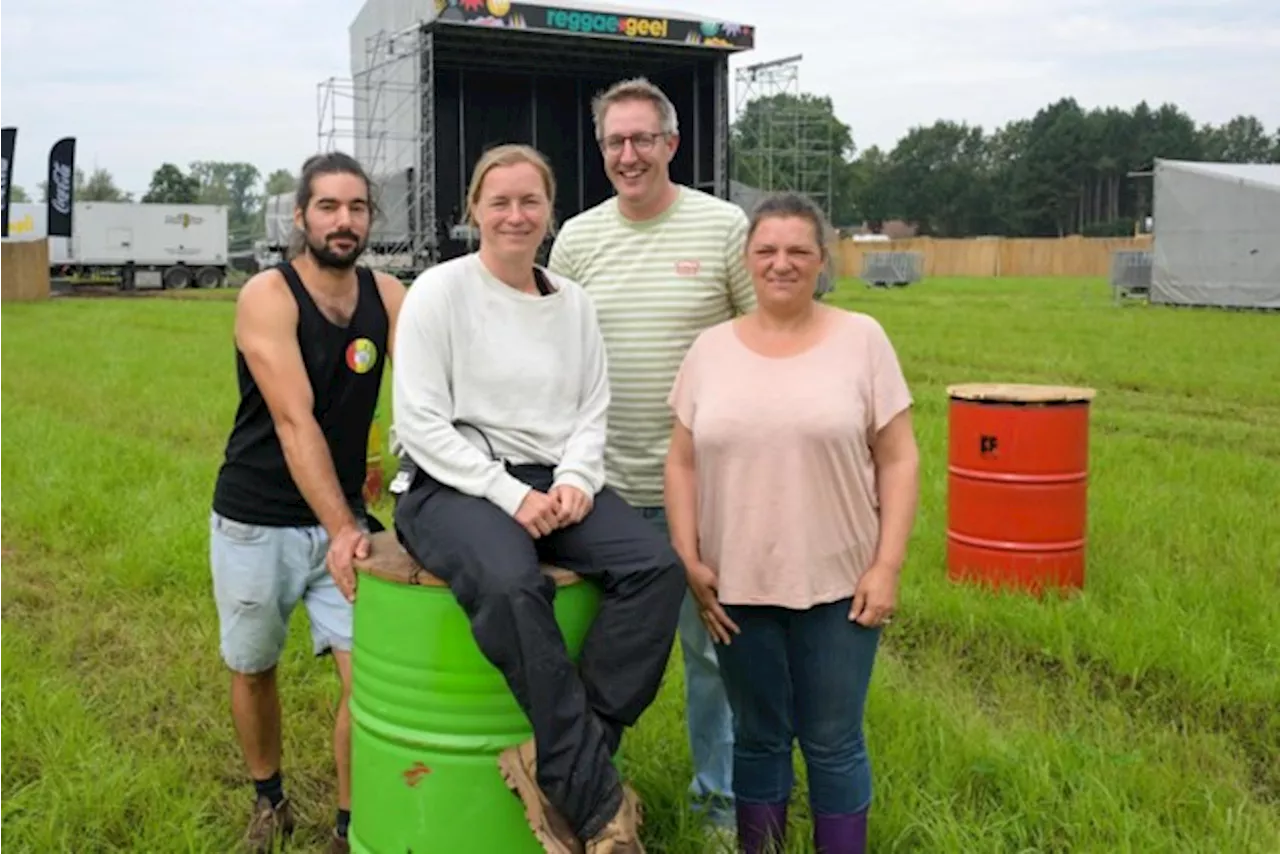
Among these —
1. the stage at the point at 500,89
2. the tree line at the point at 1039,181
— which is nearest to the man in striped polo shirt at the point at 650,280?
the stage at the point at 500,89

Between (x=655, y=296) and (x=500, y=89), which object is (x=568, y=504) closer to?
(x=655, y=296)

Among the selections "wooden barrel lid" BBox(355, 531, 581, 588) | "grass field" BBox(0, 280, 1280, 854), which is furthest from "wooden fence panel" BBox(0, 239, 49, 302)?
"wooden barrel lid" BBox(355, 531, 581, 588)

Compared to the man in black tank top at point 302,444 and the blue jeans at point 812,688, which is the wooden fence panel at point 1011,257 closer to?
the man in black tank top at point 302,444

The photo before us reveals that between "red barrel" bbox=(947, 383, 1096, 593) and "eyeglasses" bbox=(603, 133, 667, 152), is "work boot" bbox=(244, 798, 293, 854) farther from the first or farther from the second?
"red barrel" bbox=(947, 383, 1096, 593)

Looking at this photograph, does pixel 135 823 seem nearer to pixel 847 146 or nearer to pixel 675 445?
pixel 675 445

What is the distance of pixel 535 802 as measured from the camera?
244cm

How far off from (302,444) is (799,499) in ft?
3.58

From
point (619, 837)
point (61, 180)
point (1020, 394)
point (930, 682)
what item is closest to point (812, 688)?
point (619, 837)

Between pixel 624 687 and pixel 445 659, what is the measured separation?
0.34 metres

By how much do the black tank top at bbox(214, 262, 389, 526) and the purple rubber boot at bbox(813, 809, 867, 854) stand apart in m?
1.35

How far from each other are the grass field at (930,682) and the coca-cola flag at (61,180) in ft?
71.1

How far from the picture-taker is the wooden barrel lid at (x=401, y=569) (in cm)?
252

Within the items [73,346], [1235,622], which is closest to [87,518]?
[1235,622]

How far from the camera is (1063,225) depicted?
3553 inches
